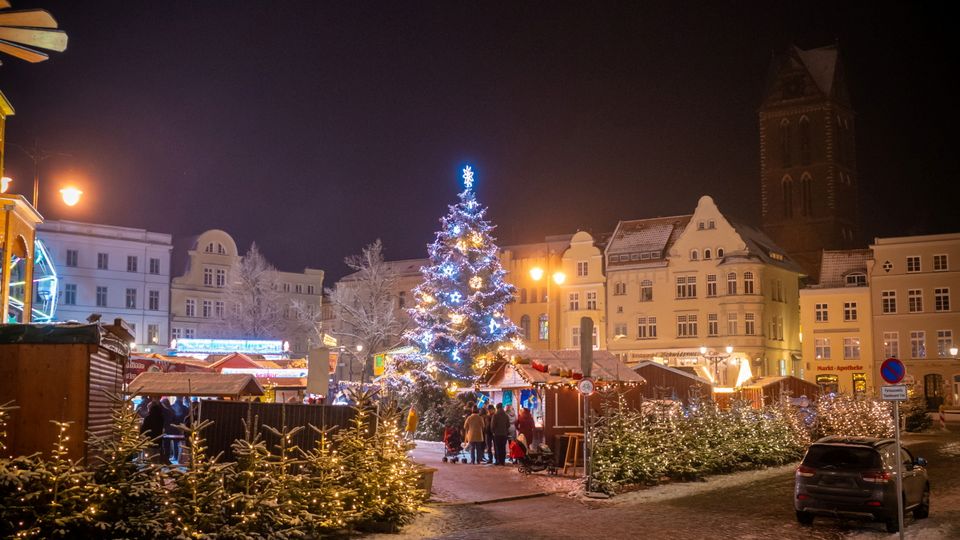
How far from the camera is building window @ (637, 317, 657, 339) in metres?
67.0

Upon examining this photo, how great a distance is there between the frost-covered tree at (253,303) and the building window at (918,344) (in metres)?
42.5

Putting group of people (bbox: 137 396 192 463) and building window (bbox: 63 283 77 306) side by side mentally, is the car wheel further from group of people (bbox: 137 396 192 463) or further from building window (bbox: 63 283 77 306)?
building window (bbox: 63 283 77 306)

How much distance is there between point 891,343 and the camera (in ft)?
216

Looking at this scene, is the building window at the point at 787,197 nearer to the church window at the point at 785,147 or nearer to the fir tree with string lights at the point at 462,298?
the church window at the point at 785,147

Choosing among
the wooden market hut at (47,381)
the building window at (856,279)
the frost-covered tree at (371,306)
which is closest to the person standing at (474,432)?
the wooden market hut at (47,381)

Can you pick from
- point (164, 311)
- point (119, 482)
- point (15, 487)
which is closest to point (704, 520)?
point (119, 482)

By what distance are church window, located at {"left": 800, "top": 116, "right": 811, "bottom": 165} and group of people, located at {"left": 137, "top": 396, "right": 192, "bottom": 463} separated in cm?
6672

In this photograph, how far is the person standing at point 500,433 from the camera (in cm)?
2786

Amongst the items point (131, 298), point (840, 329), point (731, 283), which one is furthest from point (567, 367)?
point (131, 298)

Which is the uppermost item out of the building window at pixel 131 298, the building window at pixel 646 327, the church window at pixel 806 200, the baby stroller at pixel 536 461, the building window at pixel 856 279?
the church window at pixel 806 200

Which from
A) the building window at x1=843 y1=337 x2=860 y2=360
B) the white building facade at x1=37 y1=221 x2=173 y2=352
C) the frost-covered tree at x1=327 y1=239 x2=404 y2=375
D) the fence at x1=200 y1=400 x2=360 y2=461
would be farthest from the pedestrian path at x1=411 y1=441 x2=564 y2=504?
the white building facade at x1=37 y1=221 x2=173 y2=352

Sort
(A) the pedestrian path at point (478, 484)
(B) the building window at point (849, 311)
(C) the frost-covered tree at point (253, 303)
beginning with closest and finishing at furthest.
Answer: (A) the pedestrian path at point (478, 484) < (B) the building window at point (849, 311) < (C) the frost-covered tree at point (253, 303)

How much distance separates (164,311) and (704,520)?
202 feet

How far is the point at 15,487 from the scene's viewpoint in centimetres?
1200
